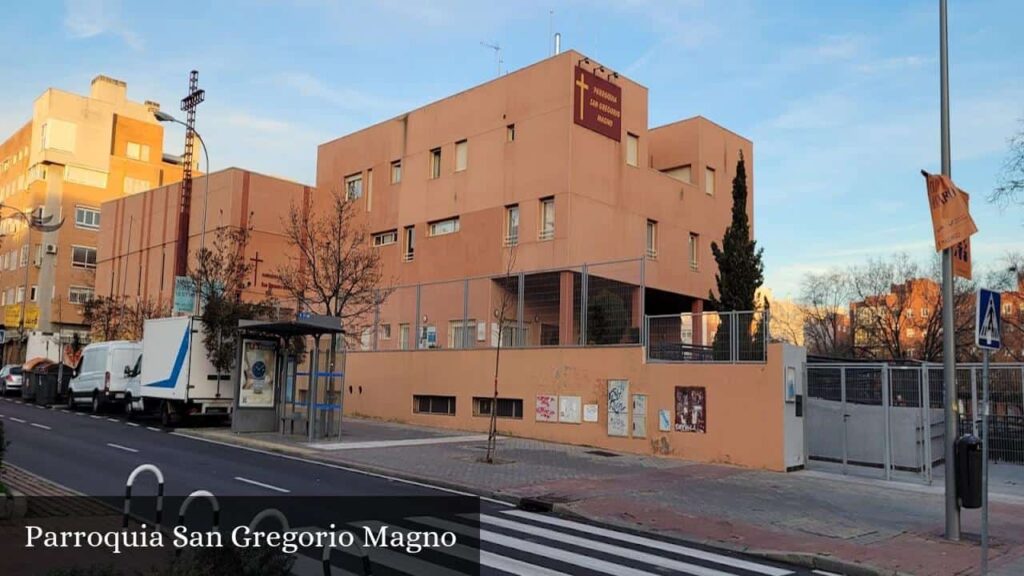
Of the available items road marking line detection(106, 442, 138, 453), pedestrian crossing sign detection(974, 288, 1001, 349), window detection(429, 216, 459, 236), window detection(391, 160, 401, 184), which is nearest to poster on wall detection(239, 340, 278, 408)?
road marking line detection(106, 442, 138, 453)

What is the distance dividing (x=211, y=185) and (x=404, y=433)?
105 feet

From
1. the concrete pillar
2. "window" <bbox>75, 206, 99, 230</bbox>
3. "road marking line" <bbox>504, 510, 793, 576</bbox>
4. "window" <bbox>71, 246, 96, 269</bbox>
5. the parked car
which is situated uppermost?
"window" <bbox>75, 206, 99, 230</bbox>

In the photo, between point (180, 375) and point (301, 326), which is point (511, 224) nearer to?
point (301, 326)

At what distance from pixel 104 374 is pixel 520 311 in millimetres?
16531

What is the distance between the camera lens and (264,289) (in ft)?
158

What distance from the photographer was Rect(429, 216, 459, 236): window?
112 ft

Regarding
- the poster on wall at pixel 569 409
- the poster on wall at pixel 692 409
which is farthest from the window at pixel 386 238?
the poster on wall at pixel 692 409

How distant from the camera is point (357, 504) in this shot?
37.1ft

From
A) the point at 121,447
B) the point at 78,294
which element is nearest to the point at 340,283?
the point at 121,447

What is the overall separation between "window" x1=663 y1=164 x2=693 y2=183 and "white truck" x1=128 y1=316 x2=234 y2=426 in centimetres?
2248

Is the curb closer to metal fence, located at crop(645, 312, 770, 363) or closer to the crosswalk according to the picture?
the crosswalk

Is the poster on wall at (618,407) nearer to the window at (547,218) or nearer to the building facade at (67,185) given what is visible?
the window at (547,218)

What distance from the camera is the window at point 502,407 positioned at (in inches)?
927

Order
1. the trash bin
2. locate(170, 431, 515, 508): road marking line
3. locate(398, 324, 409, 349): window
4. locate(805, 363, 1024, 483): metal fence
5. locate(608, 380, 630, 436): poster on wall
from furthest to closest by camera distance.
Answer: locate(398, 324, 409, 349): window, locate(608, 380, 630, 436): poster on wall, locate(805, 363, 1024, 483): metal fence, locate(170, 431, 515, 508): road marking line, the trash bin
